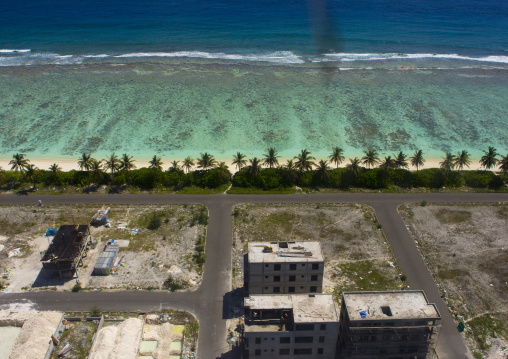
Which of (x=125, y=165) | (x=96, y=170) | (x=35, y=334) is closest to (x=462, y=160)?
(x=125, y=165)

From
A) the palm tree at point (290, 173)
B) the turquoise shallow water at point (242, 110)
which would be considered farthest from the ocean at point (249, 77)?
the palm tree at point (290, 173)

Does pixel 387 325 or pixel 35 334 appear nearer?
pixel 387 325

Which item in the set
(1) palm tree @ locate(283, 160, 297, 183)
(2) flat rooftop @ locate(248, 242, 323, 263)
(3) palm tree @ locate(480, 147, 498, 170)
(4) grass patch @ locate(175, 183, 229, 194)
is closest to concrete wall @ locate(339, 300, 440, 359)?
(2) flat rooftop @ locate(248, 242, 323, 263)

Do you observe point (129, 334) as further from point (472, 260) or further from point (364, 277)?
point (472, 260)

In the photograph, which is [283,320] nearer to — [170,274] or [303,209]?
[170,274]

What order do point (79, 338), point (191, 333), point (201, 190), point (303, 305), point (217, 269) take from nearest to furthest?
point (303, 305) < point (79, 338) < point (191, 333) < point (217, 269) < point (201, 190)

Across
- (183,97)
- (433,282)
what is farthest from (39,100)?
(433,282)

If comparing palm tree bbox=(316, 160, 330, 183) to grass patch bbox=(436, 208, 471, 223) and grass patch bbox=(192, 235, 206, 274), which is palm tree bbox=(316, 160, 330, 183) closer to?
grass patch bbox=(436, 208, 471, 223)
